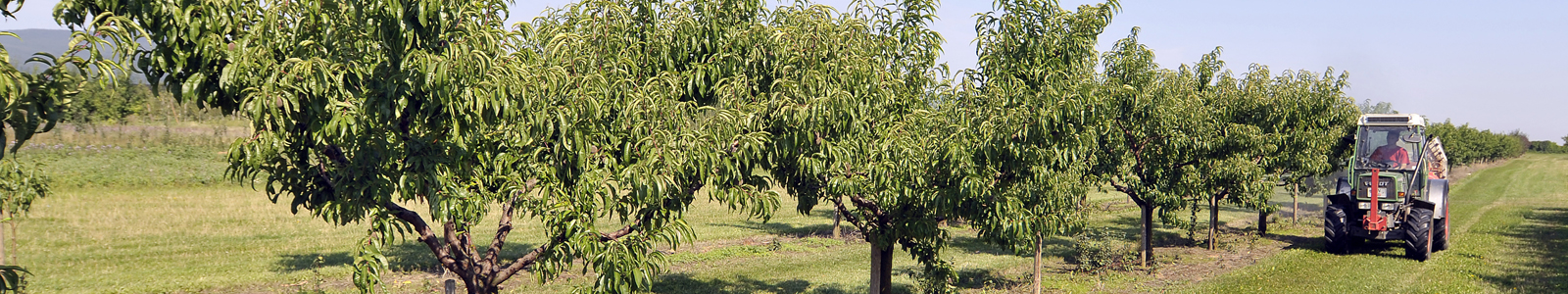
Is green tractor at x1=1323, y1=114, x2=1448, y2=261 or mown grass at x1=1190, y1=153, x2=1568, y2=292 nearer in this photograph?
mown grass at x1=1190, y1=153, x2=1568, y2=292

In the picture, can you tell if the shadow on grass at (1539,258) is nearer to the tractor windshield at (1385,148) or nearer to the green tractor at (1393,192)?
the green tractor at (1393,192)

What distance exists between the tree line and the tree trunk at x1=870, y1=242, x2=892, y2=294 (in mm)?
41

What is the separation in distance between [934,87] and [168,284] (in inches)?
510

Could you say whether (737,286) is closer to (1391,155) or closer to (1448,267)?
(1448,267)

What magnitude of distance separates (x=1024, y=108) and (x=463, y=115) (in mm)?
5386

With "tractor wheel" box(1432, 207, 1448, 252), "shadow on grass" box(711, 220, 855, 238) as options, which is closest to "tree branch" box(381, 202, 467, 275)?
"shadow on grass" box(711, 220, 855, 238)

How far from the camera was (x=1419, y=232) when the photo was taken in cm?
1841

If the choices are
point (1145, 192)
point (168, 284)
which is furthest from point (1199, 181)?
point (168, 284)

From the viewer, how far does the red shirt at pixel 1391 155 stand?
63.9ft

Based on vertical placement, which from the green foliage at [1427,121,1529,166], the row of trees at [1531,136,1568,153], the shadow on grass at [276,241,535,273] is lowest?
the shadow on grass at [276,241,535,273]

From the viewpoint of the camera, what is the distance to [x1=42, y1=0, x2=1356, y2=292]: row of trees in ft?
17.9

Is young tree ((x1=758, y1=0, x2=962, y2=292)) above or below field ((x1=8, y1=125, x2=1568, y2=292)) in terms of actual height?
above

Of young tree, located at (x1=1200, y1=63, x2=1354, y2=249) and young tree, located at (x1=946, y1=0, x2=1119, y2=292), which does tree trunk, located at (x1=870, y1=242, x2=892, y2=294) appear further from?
young tree, located at (x1=1200, y1=63, x2=1354, y2=249)

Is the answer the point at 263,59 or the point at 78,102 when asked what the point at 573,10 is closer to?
the point at 263,59
